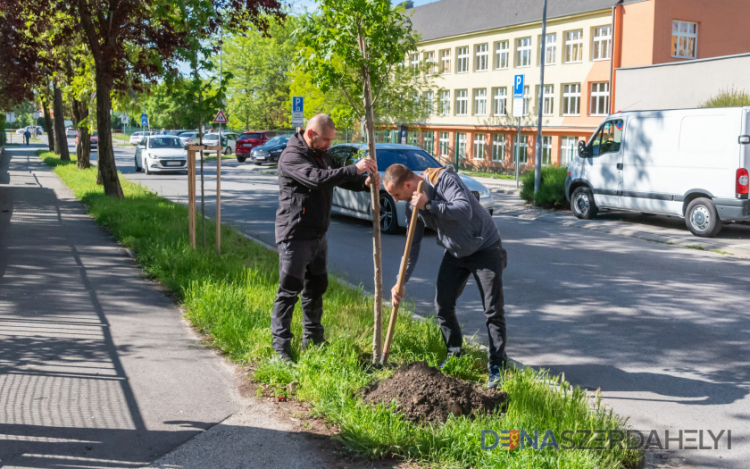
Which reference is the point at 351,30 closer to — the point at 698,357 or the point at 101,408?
the point at 101,408

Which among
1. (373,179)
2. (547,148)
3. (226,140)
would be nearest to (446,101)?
(547,148)

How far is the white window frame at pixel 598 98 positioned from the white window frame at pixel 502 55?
7.18m

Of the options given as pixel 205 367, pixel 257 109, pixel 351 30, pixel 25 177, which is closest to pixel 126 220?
pixel 205 367

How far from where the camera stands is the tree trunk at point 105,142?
1694 centimetres

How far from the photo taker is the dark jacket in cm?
518

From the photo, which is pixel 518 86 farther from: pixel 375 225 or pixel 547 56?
pixel 547 56

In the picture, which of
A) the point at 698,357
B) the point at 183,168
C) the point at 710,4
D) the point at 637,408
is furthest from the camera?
the point at 710,4

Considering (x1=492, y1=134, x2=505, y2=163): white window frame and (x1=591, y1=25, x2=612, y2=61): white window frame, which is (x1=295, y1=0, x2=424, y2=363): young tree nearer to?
(x1=591, y1=25, x2=612, y2=61): white window frame

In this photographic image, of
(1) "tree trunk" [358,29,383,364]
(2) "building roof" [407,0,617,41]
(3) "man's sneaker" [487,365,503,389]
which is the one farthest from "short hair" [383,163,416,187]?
(2) "building roof" [407,0,617,41]

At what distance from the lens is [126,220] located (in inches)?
489

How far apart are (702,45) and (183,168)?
26.9 m

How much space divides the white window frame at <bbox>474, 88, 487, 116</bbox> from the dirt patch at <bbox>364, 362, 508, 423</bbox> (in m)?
43.8

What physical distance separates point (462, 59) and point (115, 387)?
46600 millimetres

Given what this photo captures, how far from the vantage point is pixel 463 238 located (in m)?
5.09
